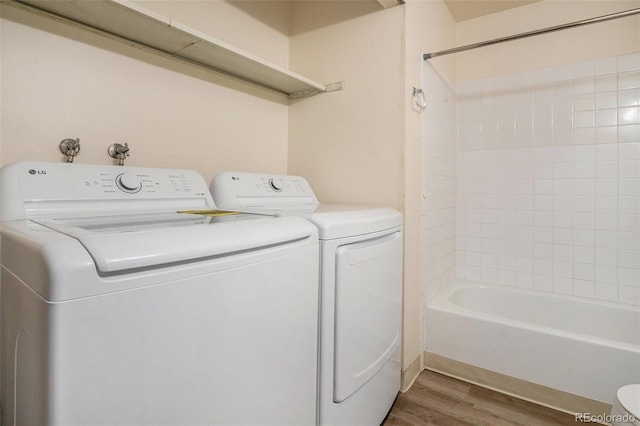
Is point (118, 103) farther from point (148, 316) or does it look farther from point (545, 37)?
point (545, 37)

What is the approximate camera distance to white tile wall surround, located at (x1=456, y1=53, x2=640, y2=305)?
6.37ft

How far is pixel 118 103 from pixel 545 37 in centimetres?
270

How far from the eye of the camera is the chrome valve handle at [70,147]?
1.13 m

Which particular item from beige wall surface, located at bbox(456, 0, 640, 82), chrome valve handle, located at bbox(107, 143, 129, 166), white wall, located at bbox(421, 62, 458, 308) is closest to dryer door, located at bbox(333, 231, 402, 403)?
white wall, located at bbox(421, 62, 458, 308)

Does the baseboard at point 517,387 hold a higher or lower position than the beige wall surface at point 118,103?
lower

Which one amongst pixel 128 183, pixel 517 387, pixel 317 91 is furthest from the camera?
pixel 317 91

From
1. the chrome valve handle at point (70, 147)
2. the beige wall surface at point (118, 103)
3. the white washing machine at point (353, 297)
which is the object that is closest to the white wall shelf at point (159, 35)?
the beige wall surface at point (118, 103)

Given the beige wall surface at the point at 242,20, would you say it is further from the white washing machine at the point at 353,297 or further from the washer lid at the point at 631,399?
the washer lid at the point at 631,399

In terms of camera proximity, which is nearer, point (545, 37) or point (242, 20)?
point (242, 20)

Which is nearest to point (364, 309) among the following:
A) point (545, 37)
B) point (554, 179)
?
Result: point (554, 179)

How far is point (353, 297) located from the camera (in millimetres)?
1121

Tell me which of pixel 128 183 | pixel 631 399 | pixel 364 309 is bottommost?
pixel 631 399

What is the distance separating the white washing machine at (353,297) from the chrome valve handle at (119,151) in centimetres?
36

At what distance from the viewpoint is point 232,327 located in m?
0.68
